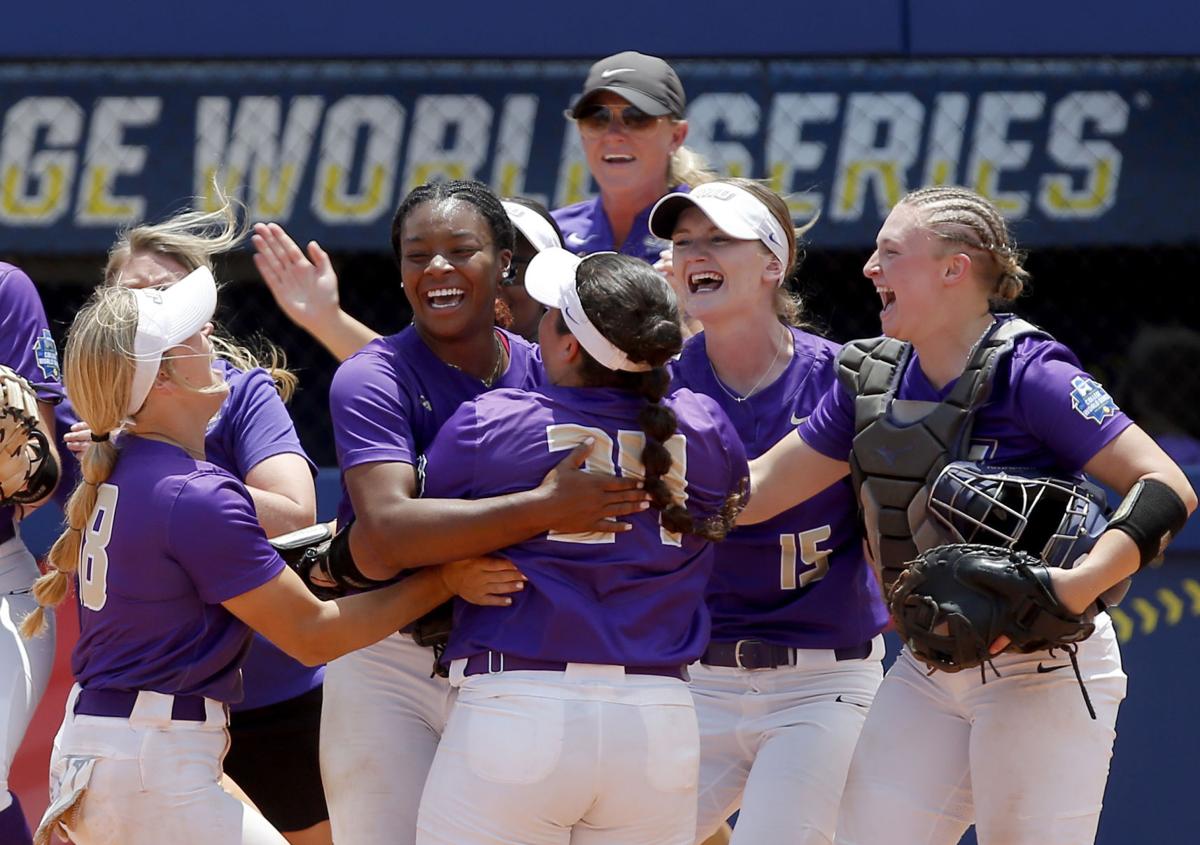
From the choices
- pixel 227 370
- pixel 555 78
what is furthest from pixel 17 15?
pixel 227 370

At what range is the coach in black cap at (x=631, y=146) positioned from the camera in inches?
165

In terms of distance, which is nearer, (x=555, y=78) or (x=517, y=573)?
(x=517, y=573)

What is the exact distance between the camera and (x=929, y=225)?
10.6ft

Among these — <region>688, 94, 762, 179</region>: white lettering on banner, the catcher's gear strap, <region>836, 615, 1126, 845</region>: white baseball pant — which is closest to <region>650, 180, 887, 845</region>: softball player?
<region>836, 615, 1126, 845</region>: white baseball pant

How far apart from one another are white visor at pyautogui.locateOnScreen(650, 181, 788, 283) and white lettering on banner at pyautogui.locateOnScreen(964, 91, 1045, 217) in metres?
2.33

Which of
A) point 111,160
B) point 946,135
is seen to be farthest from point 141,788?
point 946,135

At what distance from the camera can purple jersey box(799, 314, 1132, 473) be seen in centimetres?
304

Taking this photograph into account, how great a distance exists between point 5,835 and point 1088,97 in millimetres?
4185

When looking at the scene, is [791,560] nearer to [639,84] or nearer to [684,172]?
[684,172]

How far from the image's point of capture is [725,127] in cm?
560

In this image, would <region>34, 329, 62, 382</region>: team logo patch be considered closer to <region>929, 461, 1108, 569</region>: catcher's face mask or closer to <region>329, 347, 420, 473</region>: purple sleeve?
<region>329, 347, 420, 473</region>: purple sleeve

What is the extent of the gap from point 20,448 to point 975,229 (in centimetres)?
193

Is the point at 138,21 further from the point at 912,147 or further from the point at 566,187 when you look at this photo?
the point at 912,147

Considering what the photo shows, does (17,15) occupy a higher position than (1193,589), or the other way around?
(17,15)
